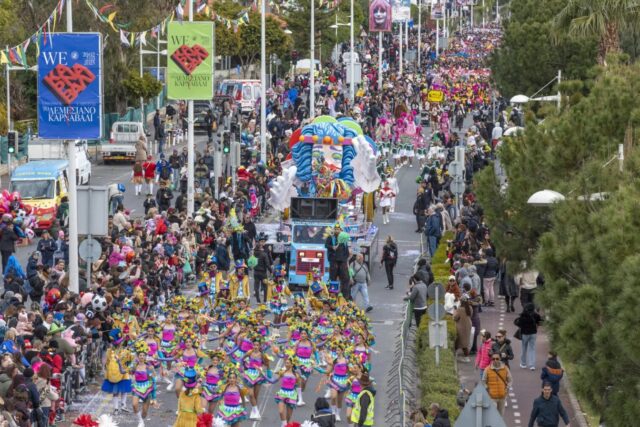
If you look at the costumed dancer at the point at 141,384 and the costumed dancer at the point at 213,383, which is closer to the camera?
the costumed dancer at the point at 213,383

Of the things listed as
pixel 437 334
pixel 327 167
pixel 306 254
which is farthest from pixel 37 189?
pixel 437 334

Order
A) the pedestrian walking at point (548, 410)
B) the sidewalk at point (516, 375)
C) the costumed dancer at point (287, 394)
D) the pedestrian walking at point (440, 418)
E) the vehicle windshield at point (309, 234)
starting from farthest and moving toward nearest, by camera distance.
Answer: the vehicle windshield at point (309, 234) < the sidewalk at point (516, 375) < the costumed dancer at point (287, 394) < the pedestrian walking at point (548, 410) < the pedestrian walking at point (440, 418)

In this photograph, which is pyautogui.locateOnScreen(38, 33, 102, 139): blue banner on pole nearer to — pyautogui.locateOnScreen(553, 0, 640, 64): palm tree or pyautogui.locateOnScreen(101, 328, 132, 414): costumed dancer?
pyautogui.locateOnScreen(101, 328, 132, 414): costumed dancer

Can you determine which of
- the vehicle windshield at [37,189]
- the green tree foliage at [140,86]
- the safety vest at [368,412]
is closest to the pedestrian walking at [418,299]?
the safety vest at [368,412]

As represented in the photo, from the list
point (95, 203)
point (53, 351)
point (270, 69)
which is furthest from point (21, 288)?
point (270, 69)

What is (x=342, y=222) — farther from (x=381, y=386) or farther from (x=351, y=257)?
(x=381, y=386)

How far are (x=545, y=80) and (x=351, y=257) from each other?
26.3m

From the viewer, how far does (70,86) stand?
34.4m

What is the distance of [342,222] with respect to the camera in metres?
40.4

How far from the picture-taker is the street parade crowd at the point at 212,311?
27.0 m

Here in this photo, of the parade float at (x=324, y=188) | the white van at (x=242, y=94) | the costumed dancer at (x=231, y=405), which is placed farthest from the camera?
the white van at (x=242, y=94)

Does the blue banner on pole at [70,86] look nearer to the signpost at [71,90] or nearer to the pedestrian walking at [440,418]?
the signpost at [71,90]

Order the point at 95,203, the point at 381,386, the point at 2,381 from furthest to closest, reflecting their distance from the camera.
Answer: the point at 95,203
the point at 381,386
the point at 2,381

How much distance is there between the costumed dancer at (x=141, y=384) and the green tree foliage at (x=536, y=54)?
33337mm
